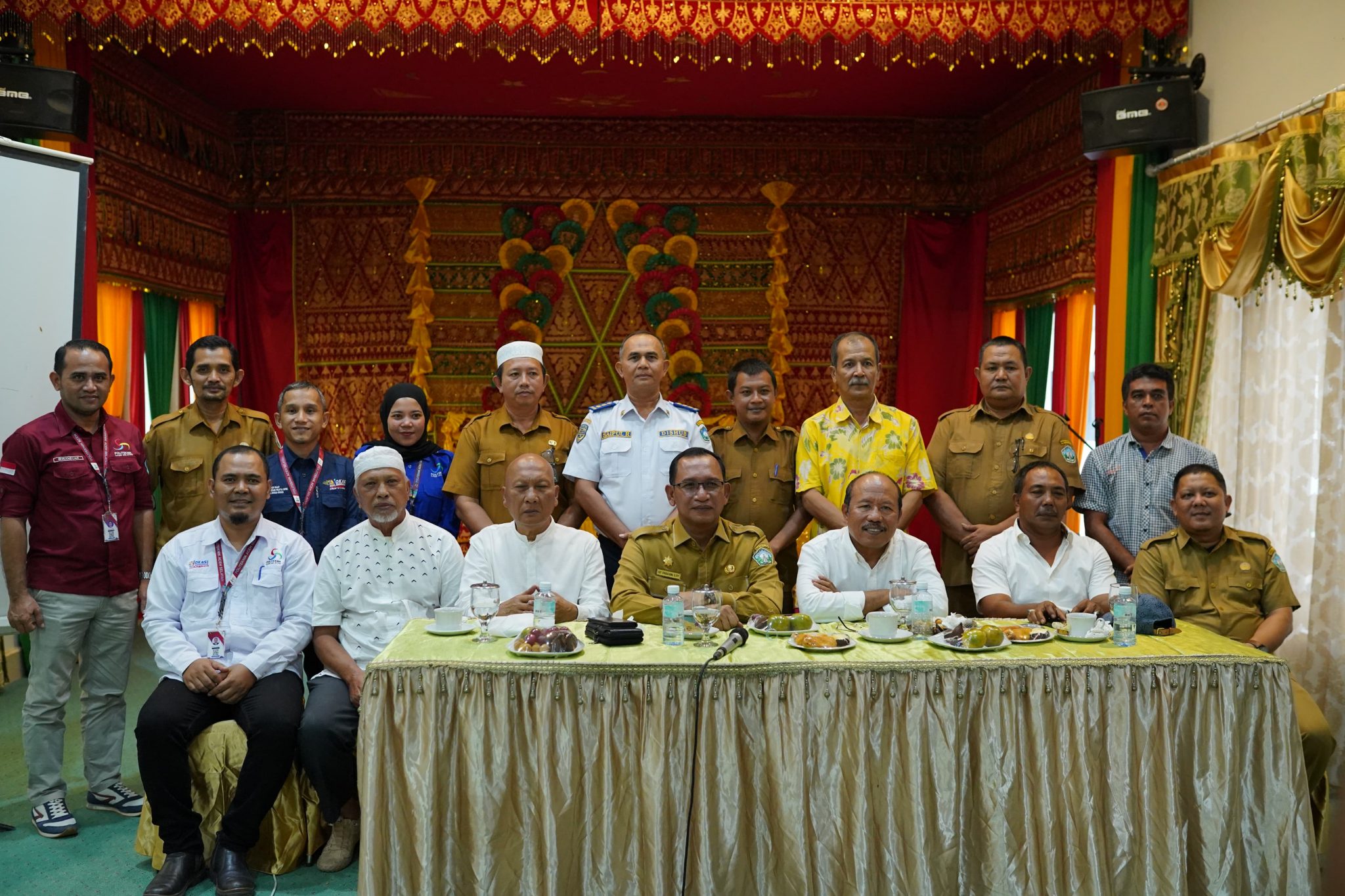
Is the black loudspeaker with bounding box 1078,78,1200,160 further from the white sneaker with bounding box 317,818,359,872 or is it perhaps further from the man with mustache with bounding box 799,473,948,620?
the white sneaker with bounding box 317,818,359,872

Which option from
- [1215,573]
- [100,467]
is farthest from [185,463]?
[1215,573]

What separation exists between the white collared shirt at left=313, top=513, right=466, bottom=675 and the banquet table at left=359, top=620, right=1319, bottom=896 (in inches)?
34.1

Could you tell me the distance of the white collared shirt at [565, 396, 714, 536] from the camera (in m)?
4.68

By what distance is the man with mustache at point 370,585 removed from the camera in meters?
3.73

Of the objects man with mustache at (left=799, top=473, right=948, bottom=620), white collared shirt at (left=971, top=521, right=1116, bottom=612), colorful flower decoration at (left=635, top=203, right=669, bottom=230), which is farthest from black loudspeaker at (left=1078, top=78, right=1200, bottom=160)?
colorful flower decoration at (left=635, top=203, right=669, bottom=230)

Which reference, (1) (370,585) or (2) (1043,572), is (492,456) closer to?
(1) (370,585)

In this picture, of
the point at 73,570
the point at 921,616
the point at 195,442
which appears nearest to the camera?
the point at 921,616

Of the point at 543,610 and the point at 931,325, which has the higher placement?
the point at 931,325

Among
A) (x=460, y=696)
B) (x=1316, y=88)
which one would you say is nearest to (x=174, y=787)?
(x=460, y=696)

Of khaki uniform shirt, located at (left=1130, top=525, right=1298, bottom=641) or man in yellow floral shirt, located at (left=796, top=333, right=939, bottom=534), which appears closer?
khaki uniform shirt, located at (left=1130, top=525, right=1298, bottom=641)

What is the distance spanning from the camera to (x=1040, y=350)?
293 inches

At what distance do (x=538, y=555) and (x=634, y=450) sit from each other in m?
0.89

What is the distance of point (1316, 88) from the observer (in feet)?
15.1

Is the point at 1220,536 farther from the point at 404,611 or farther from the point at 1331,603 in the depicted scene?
the point at 404,611
